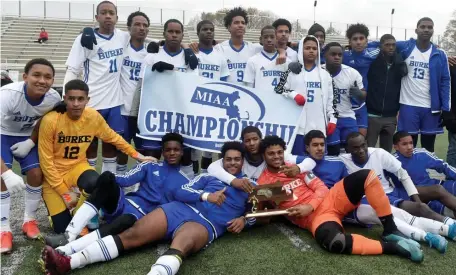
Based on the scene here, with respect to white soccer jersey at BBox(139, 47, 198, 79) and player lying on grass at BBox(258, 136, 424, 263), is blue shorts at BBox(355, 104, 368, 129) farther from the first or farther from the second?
white soccer jersey at BBox(139, 47, 198, 79)

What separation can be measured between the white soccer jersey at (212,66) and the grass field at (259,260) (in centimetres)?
223

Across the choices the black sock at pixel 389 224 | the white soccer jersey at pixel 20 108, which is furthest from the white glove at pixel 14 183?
the black sock at pixel 389 224

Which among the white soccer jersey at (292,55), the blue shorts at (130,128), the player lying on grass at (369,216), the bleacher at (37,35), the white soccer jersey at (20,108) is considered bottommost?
the player lying on grass at (369,216)

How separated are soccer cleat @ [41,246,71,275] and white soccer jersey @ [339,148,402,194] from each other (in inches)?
114

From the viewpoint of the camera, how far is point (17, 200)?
5.36 meters

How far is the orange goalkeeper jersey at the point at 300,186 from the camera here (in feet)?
13.5

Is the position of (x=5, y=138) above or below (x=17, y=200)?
above

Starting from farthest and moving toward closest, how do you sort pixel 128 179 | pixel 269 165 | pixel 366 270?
1. pixel 269 165
2. pixel 128 179
3. pixel 366 270

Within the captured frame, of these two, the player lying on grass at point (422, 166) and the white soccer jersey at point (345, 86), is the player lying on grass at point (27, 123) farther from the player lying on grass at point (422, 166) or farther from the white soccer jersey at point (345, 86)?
the player lying on grass at point (422, 166)

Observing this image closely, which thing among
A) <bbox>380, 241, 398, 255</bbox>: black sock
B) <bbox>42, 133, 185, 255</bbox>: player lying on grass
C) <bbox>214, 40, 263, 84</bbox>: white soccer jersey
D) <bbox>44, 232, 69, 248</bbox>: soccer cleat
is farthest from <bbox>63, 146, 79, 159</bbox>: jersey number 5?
<bbox>380, 241, 398, 255</bbox>: black sock

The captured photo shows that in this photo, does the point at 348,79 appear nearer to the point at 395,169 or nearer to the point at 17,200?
the point at 395,169

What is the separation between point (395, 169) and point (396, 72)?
6.46 feet

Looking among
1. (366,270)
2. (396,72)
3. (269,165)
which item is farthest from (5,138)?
(396,72)

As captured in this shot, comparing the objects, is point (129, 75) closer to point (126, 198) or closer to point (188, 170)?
point (188, 170)
